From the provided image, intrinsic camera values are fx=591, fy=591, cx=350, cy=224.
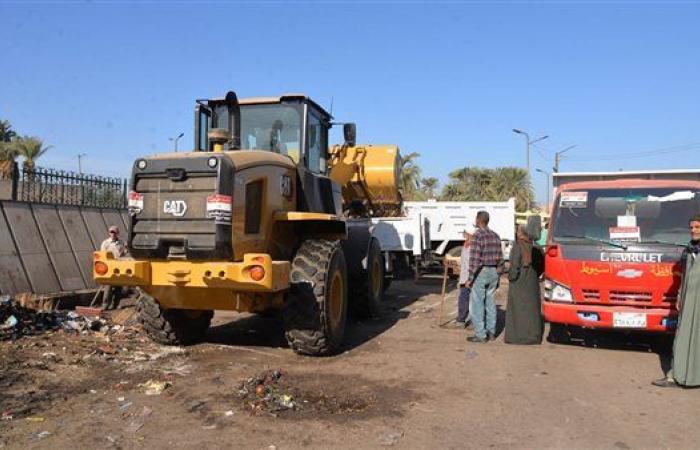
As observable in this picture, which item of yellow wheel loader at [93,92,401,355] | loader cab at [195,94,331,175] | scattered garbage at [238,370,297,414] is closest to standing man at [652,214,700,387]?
yellow wheel loader at [93,92,401,355]

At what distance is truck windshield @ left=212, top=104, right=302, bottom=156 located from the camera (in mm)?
7910

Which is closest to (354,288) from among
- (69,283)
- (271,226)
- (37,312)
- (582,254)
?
(271,226)

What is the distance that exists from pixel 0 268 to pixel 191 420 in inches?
253

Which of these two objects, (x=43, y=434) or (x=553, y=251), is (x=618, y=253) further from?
(x=43, y=434)

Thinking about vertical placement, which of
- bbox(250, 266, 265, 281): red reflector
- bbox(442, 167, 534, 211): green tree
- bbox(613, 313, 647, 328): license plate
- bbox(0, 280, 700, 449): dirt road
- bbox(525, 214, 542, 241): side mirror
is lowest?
bbox(0, 280, 700, 449): dirt road

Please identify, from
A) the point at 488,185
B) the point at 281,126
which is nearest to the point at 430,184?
the point at 488,185

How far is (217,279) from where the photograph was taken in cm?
599

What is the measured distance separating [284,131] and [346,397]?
3850mm

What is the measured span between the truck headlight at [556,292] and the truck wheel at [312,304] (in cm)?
275

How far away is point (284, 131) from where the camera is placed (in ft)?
26.1

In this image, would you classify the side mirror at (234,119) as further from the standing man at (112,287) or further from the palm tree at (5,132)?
the palm tree at (5,132)

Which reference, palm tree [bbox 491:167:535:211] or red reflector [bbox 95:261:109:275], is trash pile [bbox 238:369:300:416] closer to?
red reflector [bbox 95:261:109:275]

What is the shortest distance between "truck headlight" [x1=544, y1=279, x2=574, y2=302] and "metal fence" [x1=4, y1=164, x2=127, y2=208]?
30.0ft

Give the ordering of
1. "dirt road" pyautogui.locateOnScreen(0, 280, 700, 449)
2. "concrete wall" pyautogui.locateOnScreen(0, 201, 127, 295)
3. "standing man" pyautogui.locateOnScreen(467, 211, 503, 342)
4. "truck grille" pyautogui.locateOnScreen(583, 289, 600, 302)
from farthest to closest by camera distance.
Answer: "concrete wall" pyautogui.locateOnScreen(0, 201, 127, 295)
"standing man" pyautogui.locateOnScreen(467, 211, 503, 342)
"truck grille" pyautogui.locateOnScreen(583, 289, 600, 302)
"dirt road" pyautogui.locateOnScreen(0, 280, 700, 449)
